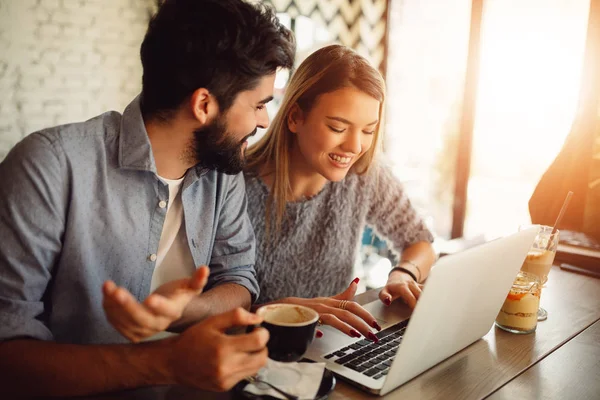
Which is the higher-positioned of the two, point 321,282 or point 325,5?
point 325,5

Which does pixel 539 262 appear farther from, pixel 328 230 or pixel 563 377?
pixel 328 230

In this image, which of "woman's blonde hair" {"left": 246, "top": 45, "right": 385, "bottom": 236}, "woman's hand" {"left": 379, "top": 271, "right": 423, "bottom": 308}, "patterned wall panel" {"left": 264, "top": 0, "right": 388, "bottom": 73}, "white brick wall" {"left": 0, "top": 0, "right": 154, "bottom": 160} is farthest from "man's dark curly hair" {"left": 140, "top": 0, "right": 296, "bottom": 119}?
"patterned wall panel" {"left": 264, "top": 0, "right": 388, "bottom": 73}

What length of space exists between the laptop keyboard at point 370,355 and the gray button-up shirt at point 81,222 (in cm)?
36

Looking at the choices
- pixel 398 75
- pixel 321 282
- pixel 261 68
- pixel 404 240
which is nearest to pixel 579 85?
pixel 398 75

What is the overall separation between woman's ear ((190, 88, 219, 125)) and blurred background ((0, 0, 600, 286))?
44.4 inches

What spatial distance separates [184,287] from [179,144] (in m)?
0.47

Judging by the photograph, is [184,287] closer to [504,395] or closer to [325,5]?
[504,395]

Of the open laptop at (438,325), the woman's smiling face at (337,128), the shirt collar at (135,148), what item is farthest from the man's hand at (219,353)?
the woman's smiling face at (337,128)

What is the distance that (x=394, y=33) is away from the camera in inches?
126

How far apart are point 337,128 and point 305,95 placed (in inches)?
5.6

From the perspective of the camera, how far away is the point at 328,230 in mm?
1537

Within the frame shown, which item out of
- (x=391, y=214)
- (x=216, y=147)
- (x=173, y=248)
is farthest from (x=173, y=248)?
(x=391, y=214)

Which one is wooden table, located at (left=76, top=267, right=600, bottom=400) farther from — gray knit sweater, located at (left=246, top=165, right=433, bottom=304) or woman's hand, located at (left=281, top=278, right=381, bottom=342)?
gray knit sweater, located at (left=246, top=165, right=433, bottom=304)

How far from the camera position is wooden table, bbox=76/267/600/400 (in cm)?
81
